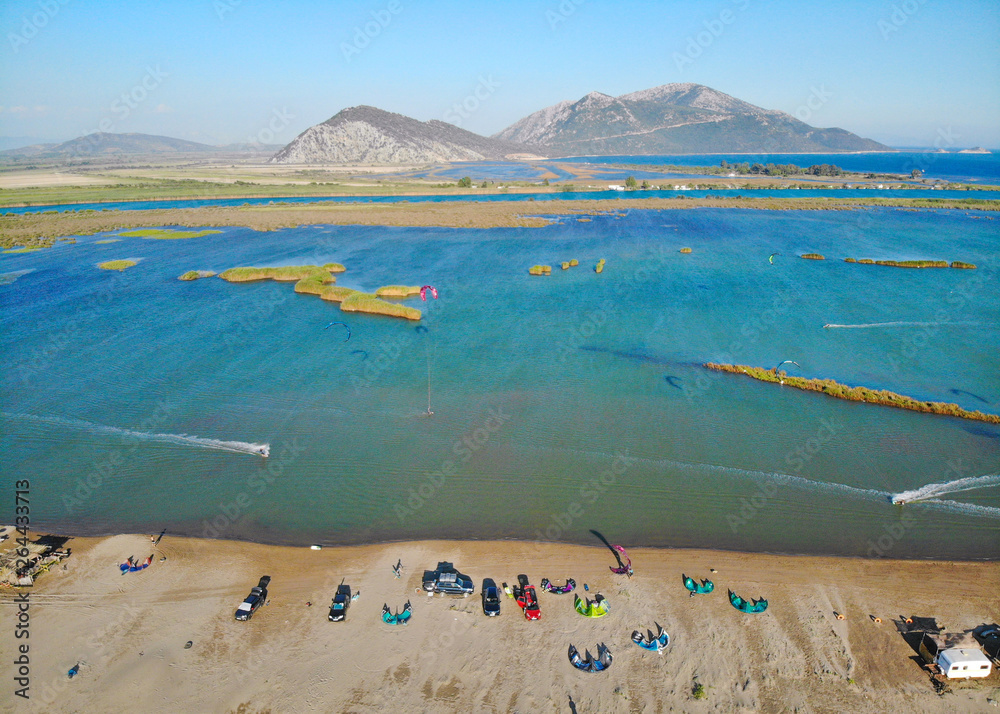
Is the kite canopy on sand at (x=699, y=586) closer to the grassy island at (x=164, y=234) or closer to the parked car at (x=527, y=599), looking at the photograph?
the parked car at (x=527, y=599)

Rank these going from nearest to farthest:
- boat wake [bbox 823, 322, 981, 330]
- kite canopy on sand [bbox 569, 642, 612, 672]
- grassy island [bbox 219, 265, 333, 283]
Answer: kite canopy on sand [bbox 569, 642, 612, 672] < boat wake [bbox 823, 322, 981, 330] < grassy island [bbox 219, 265, 333, 283]

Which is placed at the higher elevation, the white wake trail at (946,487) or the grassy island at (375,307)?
the grassy island at (375,307)

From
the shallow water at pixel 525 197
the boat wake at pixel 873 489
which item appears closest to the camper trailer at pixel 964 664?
the boat wake at pixel 873 489

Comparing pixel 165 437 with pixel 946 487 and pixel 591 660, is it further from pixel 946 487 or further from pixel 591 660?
pixel 946 487

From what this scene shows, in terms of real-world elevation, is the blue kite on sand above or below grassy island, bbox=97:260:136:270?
below

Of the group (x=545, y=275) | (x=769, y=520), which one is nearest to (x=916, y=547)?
(x=769, y=520)

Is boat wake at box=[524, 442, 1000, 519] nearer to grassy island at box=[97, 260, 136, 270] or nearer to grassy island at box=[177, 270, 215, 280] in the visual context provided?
grassy island at box=[177, 270, 215, 280]

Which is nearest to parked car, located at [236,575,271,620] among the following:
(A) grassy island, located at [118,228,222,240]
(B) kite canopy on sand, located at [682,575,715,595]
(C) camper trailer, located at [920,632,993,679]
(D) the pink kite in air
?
Answer: (D) the pink kite in air
